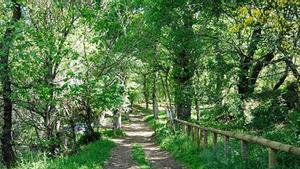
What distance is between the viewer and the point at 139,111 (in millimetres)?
66875

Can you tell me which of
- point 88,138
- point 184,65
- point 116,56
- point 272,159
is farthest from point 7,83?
point 184,65

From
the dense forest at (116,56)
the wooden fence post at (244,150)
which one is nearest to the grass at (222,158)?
the wooden fence post at (244,150)

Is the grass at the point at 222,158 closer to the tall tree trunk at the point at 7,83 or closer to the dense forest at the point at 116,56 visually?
the dense forest at the point at 116,56

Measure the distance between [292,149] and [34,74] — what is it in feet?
31.7

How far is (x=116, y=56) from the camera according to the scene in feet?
61.2

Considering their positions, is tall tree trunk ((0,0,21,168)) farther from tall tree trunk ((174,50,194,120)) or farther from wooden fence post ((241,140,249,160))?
tall tree trunk ((174,50,194,120))

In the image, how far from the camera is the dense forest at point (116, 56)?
11570 millimetres

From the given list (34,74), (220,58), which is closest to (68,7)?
(34,74)

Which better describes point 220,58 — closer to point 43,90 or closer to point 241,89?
point 241,89

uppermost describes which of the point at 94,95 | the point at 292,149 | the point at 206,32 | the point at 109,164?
the point at 206,32

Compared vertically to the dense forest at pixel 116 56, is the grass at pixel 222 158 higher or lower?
lower

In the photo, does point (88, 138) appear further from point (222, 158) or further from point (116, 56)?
point (222, 158)

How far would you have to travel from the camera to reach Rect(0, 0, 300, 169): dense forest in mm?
11570

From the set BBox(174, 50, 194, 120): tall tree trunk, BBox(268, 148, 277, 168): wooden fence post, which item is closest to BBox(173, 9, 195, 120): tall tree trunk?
BBox(174, 50, 194, 120): tall tree trunk
